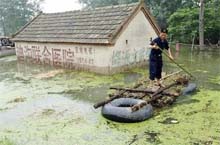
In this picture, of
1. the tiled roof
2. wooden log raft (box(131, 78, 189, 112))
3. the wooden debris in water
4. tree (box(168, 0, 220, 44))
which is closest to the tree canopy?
tree (box(168, 0, 220, 44))

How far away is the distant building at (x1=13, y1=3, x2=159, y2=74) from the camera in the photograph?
46.4 ft

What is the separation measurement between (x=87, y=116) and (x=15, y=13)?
28.2m

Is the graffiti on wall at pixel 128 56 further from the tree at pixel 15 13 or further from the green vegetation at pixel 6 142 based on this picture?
the tree at pixel 15 13

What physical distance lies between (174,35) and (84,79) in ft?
48.7

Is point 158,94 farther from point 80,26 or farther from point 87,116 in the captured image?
point 80,26

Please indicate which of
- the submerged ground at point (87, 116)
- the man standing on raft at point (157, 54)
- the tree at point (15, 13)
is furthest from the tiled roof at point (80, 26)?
the tree at point (15, 13)

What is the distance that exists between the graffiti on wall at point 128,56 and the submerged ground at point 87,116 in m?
0.99

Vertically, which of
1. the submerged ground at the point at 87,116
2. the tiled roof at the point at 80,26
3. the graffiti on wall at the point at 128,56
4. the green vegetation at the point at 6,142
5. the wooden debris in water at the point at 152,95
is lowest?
the green vegetation at the point at 6,142

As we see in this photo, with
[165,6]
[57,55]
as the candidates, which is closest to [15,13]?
[165,6]

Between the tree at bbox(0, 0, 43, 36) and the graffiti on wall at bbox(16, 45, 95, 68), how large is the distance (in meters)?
14.5

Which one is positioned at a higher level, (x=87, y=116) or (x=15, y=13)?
(x=15, y=13)

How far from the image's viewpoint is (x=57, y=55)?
17.0 metres

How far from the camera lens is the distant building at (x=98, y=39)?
14.1 metres

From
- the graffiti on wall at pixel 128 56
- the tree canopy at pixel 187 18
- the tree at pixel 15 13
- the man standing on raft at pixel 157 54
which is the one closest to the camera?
the man standing on raft at pixel 157 54
